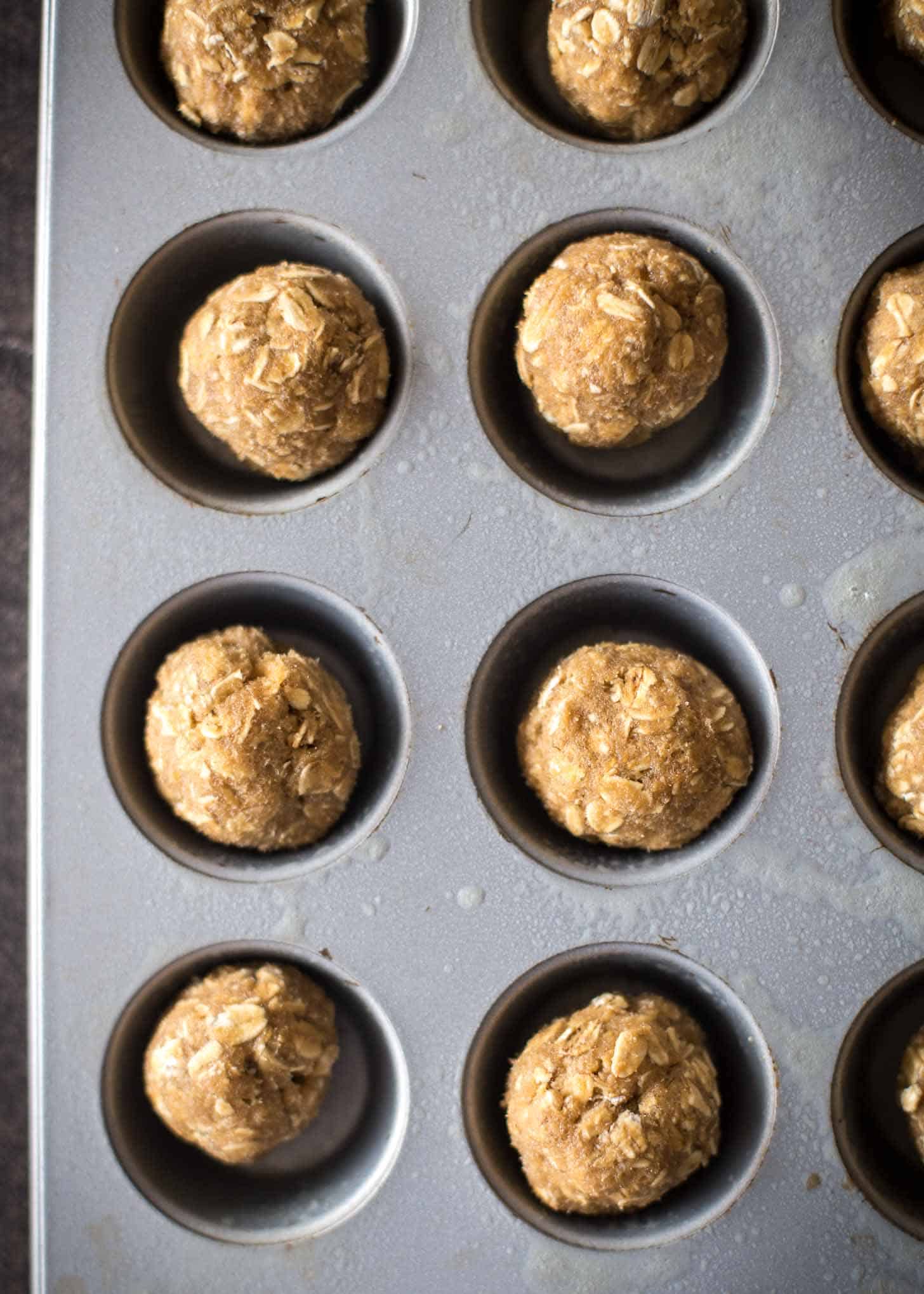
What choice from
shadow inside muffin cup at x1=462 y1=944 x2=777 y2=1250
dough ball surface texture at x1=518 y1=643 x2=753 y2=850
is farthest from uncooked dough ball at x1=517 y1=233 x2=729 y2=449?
shadow inside muffin cup at x1=462 y1=944 x2=777 y2=1250

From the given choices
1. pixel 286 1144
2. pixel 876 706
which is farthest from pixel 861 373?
pixel 286 1144

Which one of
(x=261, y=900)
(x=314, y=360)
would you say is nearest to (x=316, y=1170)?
(x=261, y=900)

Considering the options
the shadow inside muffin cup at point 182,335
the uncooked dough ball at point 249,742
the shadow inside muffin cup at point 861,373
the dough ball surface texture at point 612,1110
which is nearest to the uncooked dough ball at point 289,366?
the shadow inside muffin cup at point 182,335

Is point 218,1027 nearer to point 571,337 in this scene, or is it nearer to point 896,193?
point 571,337

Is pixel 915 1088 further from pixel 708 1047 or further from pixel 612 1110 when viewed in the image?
pixel 612 1110

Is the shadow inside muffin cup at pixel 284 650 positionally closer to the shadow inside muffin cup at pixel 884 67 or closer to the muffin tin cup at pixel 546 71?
the muffin tin cup at pixel 546 71

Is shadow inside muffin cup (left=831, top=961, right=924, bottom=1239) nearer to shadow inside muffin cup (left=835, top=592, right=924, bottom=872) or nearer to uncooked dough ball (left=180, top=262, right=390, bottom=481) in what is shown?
shadow inside muffin cup (left=835, top=592, right=924, bottom=872)
